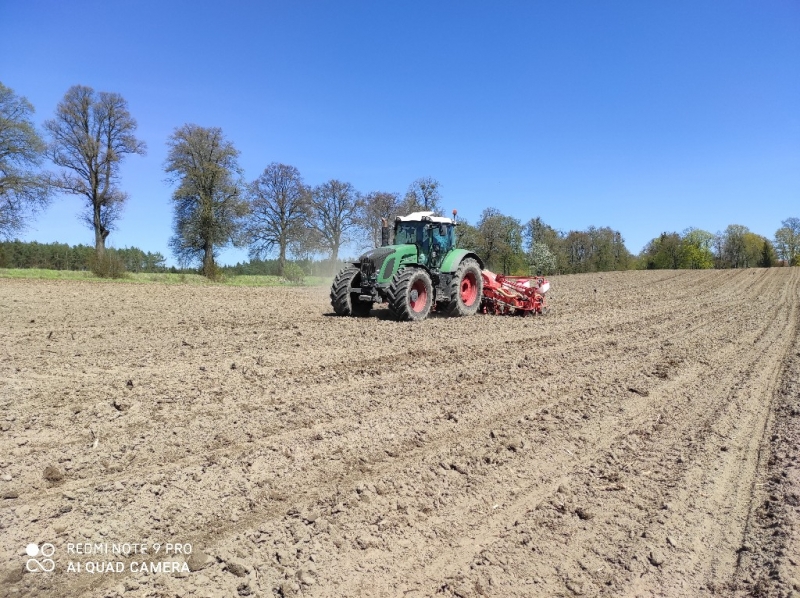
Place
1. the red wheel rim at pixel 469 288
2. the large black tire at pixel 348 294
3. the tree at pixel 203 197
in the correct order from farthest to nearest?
the tree at pixel 203 197, the red wheel rim at pixel 469 288, the large black tire at pixel 348 294

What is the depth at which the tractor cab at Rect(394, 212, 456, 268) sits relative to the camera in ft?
35.2

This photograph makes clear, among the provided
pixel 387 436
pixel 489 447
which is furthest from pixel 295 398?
pixel 489 447

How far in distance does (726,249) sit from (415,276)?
242 feet

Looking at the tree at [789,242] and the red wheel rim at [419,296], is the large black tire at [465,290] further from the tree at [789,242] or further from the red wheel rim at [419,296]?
the tree at [789,242]

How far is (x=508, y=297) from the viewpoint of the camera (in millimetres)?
11523

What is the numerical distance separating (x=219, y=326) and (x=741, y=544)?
7.90 metres

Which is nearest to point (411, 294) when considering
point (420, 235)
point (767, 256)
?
point (420, 235)

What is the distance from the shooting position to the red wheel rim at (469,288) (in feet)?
37.5

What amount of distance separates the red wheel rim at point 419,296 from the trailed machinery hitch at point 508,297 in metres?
2.21

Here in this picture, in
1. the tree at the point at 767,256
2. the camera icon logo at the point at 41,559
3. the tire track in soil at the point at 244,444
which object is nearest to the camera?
the camera icon logo at the point at 41,559

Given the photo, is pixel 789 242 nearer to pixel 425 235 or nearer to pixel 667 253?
pixel 667 253

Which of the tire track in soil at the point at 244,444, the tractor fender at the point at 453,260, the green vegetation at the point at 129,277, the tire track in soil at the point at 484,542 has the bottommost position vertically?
the tire track in soil at the point at 484,542

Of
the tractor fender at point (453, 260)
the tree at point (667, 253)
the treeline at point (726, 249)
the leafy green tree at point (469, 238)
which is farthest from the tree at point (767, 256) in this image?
the tractor fender at point (453, 260)

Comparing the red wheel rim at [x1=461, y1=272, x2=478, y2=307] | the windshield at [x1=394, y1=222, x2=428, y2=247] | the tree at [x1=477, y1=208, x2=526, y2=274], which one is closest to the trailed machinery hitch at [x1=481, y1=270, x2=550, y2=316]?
the red wheel rim at [x1=461, y1=272, x2=478, y2=307]
